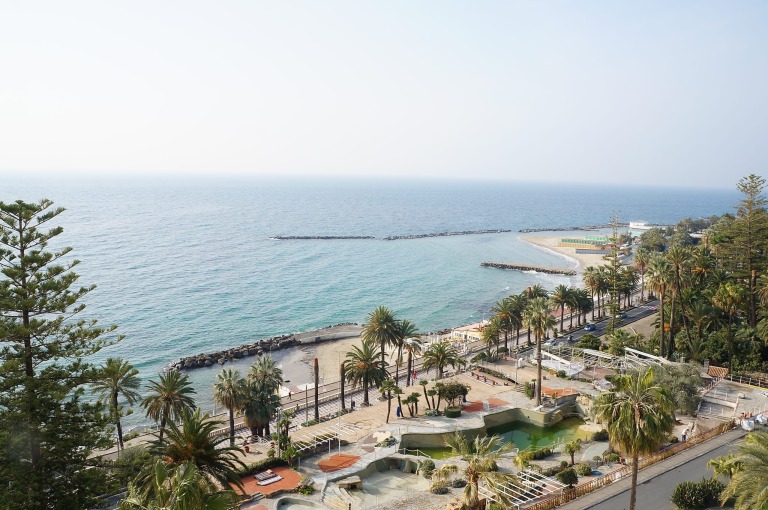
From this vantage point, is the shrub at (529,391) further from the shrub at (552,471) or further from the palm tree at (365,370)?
the shrub at (552,471)

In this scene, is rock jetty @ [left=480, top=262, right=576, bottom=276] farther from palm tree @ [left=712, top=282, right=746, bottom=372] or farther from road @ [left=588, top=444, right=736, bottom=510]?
road @ [left=588, top=444, right=736, bottom=510]

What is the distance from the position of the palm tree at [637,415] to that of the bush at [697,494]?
21.5 feet

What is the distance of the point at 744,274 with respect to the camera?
54781 mm

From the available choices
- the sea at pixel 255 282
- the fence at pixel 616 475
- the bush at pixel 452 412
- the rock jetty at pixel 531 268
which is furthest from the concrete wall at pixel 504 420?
the rock jetty at pixel 531 268

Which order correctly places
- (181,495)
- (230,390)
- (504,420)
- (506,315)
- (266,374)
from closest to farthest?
1. (181,495)
2. (230,390)
3. (266,374)
4. (504,420)
5. (506,315)

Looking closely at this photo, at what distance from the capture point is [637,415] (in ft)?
68.7

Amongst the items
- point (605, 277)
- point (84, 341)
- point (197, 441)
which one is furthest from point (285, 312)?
point (197, 441)

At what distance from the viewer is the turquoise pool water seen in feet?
127

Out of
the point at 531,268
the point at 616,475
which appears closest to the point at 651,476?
the point at 616,475

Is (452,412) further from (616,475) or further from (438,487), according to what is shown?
(616,475)

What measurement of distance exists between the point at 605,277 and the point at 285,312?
160ft

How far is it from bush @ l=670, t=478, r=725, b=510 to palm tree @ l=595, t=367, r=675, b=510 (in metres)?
6.55

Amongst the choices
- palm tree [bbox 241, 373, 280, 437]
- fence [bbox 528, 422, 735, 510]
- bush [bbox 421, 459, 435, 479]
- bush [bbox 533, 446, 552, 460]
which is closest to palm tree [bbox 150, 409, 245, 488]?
fence [bbox 528, 422, 735, 510]

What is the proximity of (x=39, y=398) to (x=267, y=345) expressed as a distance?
156ft
